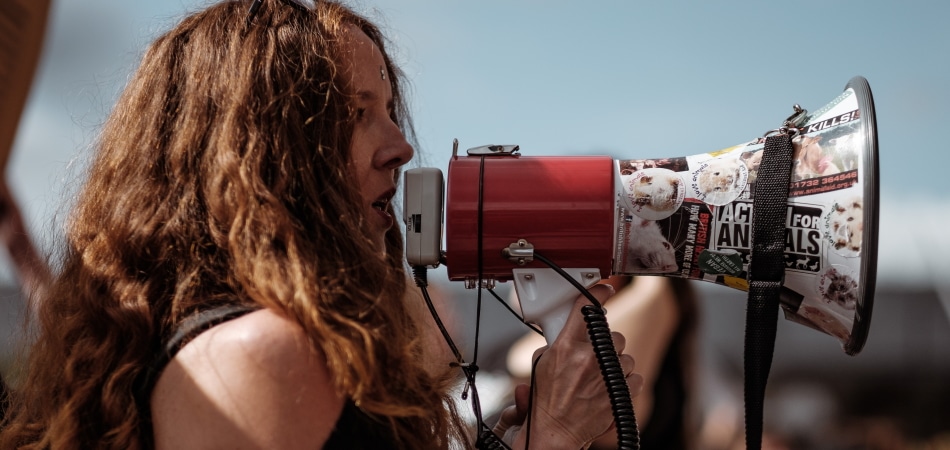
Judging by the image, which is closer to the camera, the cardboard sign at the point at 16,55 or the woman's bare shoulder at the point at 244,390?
the cardboard sign at the point at 16,55

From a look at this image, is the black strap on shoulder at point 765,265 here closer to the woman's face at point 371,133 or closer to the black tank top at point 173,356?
the woman's face at point 371,133

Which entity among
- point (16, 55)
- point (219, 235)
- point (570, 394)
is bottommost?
point (570, 394)

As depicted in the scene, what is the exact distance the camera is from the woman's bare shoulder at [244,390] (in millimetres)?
1263

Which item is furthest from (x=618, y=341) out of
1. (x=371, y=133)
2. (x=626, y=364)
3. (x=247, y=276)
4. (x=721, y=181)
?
(x=247, y=276)

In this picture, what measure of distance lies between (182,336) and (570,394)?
828mm

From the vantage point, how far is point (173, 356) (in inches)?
52.1

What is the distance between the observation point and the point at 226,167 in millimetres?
1480

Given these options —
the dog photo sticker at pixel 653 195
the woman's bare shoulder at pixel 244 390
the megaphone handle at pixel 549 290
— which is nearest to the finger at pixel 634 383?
the megaphone handle at pixel 549 290

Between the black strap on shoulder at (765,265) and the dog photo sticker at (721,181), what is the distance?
0.16 feet

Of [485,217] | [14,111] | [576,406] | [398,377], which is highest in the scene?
[14,111]

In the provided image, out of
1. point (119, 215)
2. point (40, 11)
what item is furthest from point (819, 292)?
point (40, 11)

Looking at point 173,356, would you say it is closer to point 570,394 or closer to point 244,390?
point 244,390

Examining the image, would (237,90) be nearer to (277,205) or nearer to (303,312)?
(277,205)

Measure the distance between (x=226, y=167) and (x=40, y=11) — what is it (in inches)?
26.8
